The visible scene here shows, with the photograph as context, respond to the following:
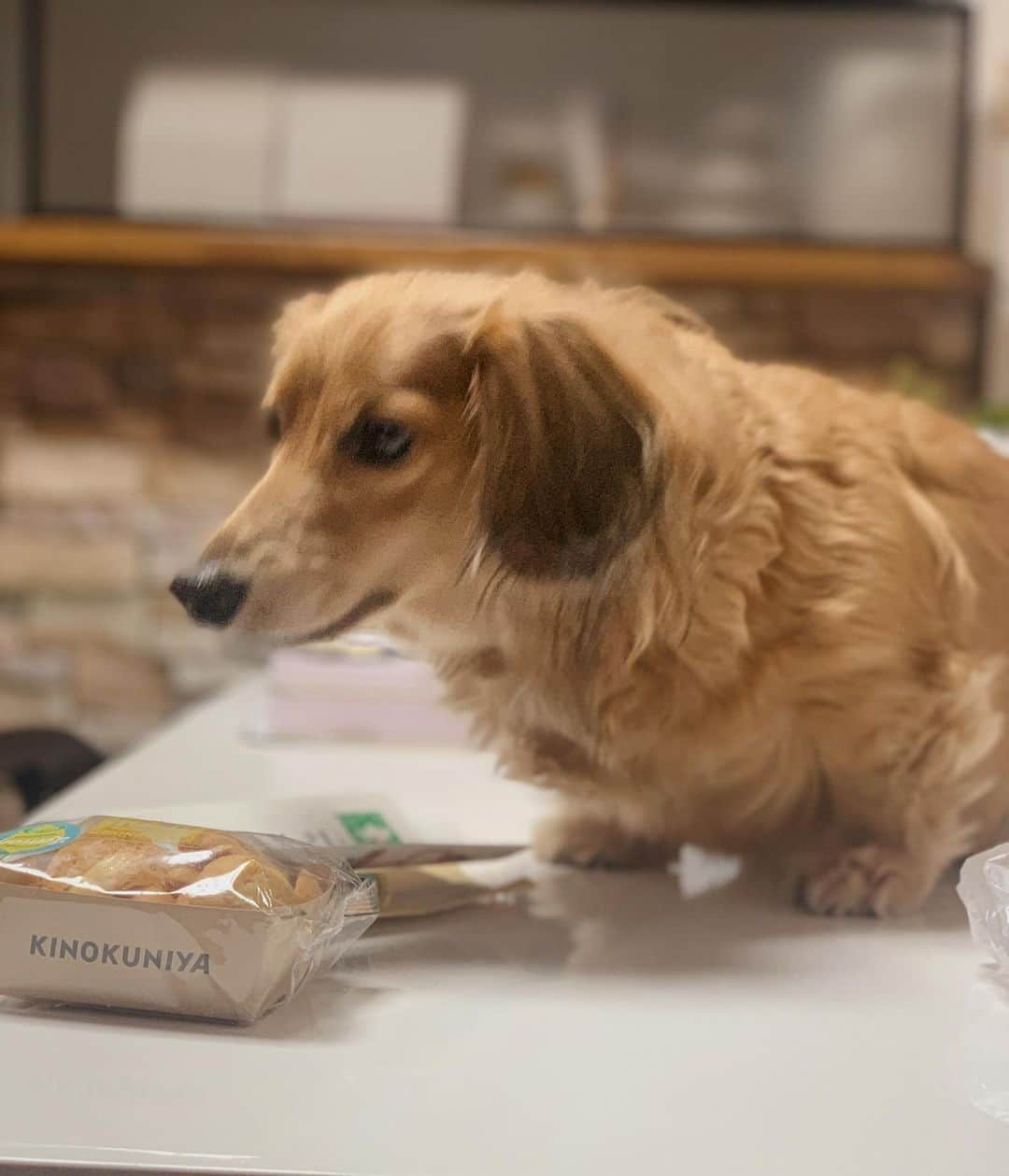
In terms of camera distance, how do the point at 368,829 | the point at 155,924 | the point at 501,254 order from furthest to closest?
the point at 501,254 → the point at 368,829 → the point at 155,924

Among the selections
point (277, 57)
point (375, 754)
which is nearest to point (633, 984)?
point (375, 754)

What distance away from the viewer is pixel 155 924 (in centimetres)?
55

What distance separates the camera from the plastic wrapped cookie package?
639 mm

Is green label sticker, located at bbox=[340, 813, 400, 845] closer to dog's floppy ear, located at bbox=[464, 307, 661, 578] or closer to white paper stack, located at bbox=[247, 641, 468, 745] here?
dog's floppy ear, located at bbox=[464, 307, 661, 578]

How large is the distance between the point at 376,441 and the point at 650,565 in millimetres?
156

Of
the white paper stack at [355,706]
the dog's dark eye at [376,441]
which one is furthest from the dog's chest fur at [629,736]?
the white paper stack at [355,706]

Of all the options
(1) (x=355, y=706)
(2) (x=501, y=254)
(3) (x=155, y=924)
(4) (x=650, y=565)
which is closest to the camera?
(3) (x=155, y=924)

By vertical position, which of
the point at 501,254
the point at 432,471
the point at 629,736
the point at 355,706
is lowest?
the point at 355,706

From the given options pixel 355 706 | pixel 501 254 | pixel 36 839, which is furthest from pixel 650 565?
pixel 501 254

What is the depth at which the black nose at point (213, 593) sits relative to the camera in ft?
2.09

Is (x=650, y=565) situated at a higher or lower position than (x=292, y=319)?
lower

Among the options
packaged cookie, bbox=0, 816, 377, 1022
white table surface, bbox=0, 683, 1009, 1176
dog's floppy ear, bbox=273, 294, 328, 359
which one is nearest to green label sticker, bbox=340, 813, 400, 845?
white table surface, bbox=0, 683, 1009, 1176

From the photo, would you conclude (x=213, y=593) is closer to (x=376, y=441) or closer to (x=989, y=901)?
(x=376, y=441)

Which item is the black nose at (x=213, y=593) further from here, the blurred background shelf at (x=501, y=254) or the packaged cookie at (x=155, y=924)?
the blurred background shelf at (x=501, y=254)
